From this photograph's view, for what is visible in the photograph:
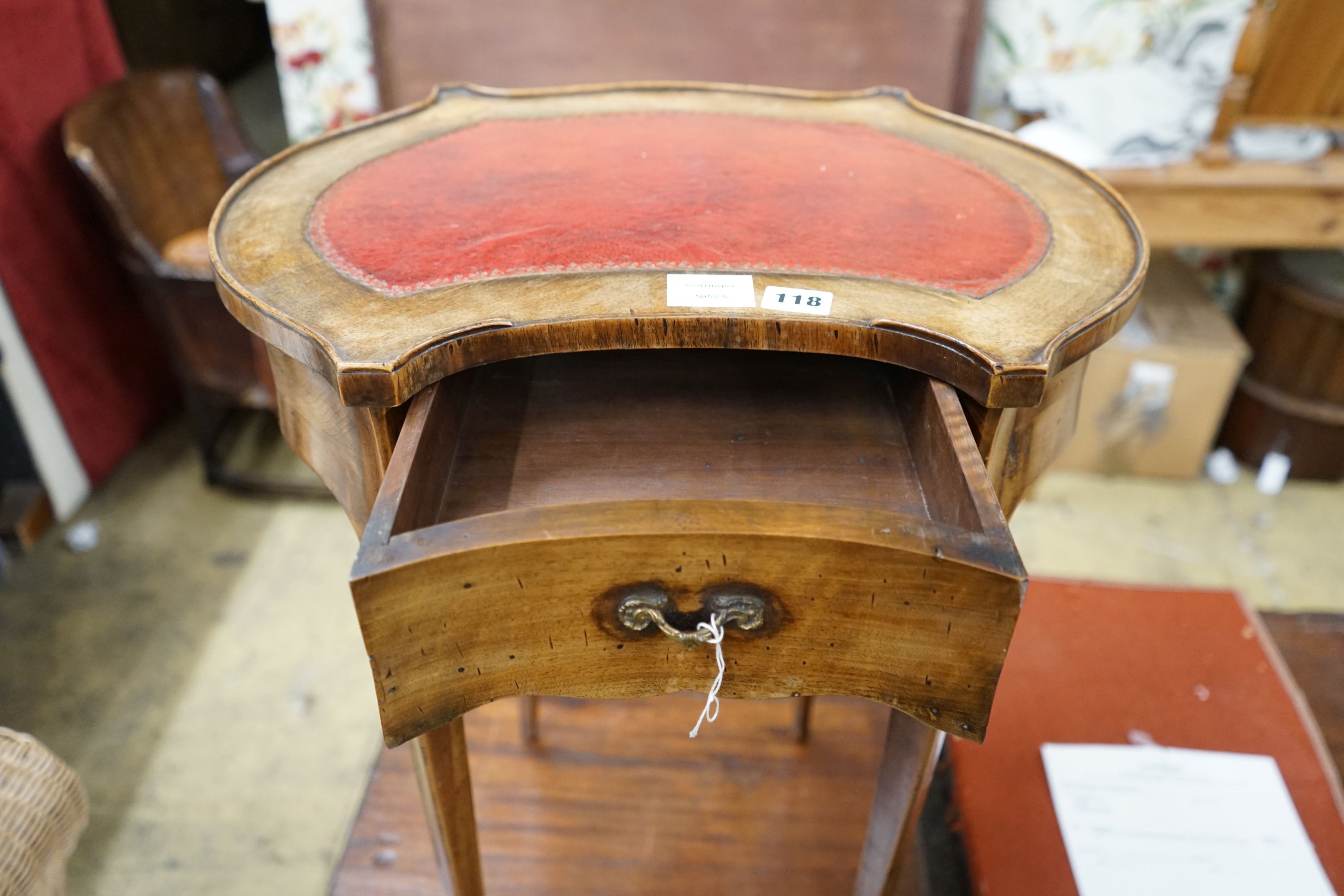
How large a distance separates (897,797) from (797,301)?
438 mm

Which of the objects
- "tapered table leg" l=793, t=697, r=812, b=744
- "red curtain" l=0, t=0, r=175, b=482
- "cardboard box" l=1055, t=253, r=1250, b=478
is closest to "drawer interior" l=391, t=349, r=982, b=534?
"tapered table leg" l=793, t=697, r=812, b=744

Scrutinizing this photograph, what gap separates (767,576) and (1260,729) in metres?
0.98

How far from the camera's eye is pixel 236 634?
1682 millimetres

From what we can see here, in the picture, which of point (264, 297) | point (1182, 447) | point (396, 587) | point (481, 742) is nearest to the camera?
point (396, 587)

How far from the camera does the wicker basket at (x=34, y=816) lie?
75 cm

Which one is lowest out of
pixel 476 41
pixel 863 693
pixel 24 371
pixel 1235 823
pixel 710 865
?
pixel 710 865

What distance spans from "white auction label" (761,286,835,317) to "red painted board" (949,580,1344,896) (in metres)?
0.60

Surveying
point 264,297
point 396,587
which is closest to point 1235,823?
point 396,587

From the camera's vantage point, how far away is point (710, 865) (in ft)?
3.98

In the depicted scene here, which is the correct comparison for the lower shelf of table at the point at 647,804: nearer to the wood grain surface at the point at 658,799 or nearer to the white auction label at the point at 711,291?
the wood grain surface at the point at 658,799

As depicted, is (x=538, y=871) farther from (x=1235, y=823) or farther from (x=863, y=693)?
(x=1235, y=823)

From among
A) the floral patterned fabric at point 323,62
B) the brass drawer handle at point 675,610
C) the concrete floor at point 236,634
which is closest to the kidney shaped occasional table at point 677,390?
the brass drawer handle at point 675,610

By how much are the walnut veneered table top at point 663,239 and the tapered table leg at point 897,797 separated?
295 millimetres

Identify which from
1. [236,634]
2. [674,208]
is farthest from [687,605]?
[236,634]
